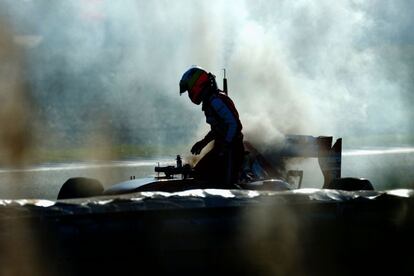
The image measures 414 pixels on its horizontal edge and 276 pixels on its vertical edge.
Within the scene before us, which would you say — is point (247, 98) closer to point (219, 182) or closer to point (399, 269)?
point (219, 182)

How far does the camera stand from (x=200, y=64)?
98.3ft

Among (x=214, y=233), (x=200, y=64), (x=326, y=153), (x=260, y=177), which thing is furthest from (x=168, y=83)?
(x=214, y=233)

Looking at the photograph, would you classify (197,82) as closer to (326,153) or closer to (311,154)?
(311,154)

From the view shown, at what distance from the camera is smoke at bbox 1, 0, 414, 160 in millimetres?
23594

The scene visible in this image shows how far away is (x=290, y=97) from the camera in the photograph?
69.3 ft

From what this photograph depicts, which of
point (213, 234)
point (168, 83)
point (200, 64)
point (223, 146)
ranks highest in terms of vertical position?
point (168, 83)

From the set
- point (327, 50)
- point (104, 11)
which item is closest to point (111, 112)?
point (327, 50)

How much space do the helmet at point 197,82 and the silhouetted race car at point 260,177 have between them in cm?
89

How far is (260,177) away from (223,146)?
1.14 m

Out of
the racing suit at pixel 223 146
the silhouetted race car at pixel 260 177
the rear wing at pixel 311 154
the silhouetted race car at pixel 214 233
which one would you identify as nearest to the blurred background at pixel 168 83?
the rear wing at pixel 311 154

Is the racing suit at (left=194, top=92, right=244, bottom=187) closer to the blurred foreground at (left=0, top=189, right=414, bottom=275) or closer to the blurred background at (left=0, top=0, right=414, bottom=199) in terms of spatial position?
the blurred background at (left=0, top=0, right=414, bottom=199)

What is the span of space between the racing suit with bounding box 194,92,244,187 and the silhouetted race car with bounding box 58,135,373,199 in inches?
6.6

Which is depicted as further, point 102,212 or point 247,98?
point 247,98

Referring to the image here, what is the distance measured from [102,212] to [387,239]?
2.23 metres
